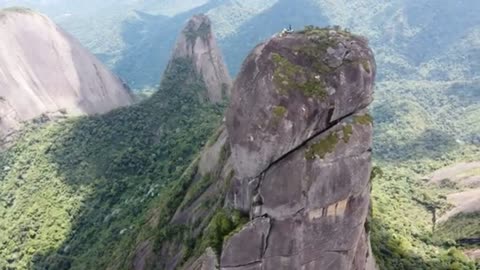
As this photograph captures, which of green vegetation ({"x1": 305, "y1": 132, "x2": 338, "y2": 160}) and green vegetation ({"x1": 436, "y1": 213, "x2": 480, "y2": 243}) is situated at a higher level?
green vegetation ({"x1": 305, "y1": 132, "x2": 338, "y2": 160})

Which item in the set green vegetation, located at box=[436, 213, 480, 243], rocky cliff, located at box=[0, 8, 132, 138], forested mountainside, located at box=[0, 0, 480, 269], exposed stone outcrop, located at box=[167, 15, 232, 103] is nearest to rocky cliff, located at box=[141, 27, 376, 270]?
forested mountainside, located at box=[0, 0, 480, 269]

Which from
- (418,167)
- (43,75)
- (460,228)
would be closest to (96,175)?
(43,75)

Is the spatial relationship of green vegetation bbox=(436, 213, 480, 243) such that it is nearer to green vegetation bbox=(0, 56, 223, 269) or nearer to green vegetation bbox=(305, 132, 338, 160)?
green vegetation bbox=(0, 56, 223, 269)

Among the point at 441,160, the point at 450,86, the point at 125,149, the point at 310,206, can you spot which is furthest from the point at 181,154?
the point at 450,86

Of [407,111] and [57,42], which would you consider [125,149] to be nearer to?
[57,42]

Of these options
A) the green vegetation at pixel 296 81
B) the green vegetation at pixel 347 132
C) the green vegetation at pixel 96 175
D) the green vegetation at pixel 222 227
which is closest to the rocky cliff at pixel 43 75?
the green vegetation at pixel 96 175
